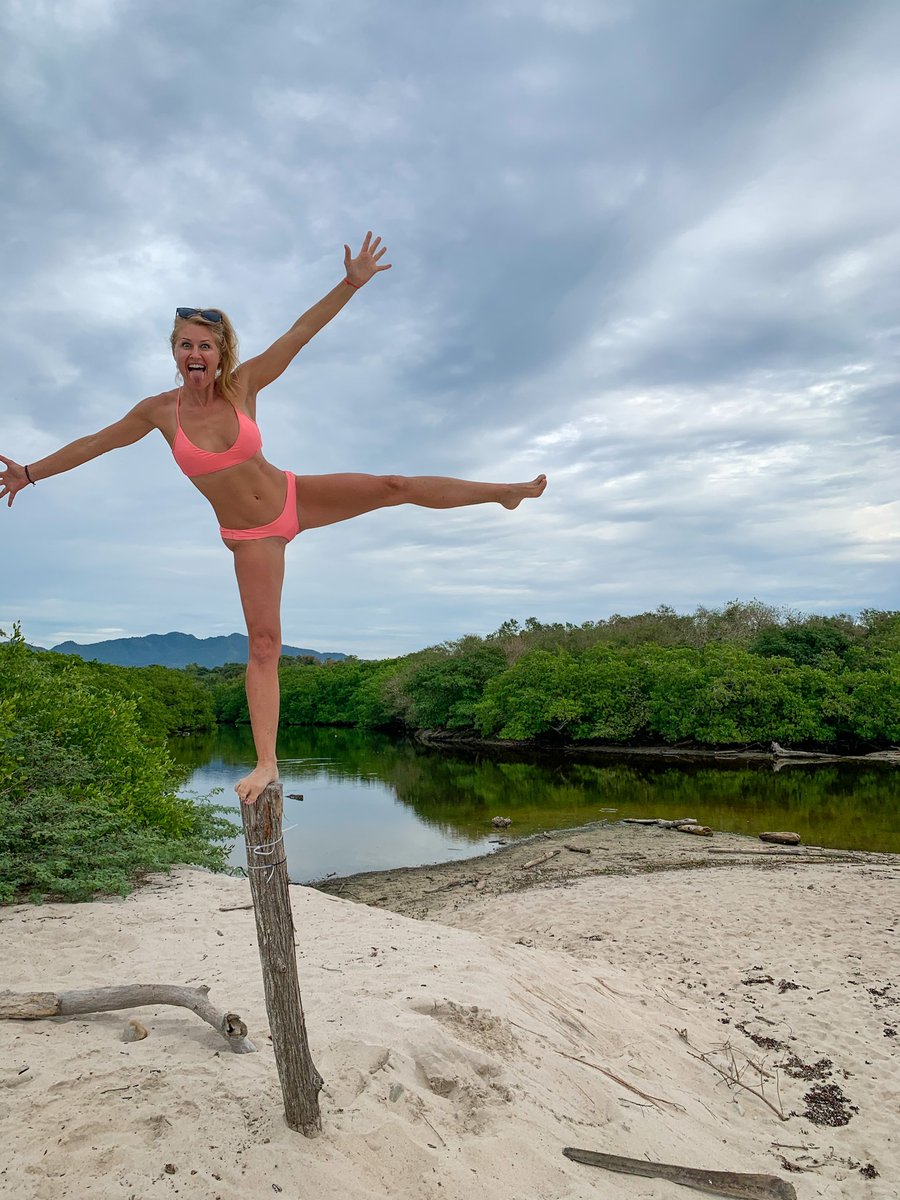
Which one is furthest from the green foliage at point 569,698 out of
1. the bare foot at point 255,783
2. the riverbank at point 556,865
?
the bare foot at point 255,783

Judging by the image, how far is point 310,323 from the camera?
3562 millimetres

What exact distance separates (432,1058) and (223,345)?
13.6 ft

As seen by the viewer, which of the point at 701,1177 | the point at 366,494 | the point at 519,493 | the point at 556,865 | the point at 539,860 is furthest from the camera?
the point at 539,860

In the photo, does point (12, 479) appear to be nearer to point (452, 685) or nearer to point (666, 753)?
point (666, 753)

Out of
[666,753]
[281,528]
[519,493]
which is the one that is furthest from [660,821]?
[666,753]

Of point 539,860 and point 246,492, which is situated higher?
point 246,492

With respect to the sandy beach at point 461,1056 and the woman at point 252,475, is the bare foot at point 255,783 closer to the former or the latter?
the woman at point 252,475

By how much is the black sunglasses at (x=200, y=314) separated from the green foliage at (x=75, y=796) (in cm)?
623

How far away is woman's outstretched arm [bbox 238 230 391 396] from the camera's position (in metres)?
3.48

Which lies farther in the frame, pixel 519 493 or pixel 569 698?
pixel 569 698

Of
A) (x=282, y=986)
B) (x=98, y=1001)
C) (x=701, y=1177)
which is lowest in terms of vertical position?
(x=701, y=1177)

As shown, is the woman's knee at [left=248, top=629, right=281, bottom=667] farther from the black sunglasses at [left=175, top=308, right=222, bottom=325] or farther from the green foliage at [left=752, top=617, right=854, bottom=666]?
the green foliage at [left=752, top=617, right=854, bottom=666]

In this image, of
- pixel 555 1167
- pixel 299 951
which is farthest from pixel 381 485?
pixel 299 951

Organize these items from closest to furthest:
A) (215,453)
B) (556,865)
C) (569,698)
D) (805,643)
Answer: (215,453), (556,865), (569,698), (805,643)
